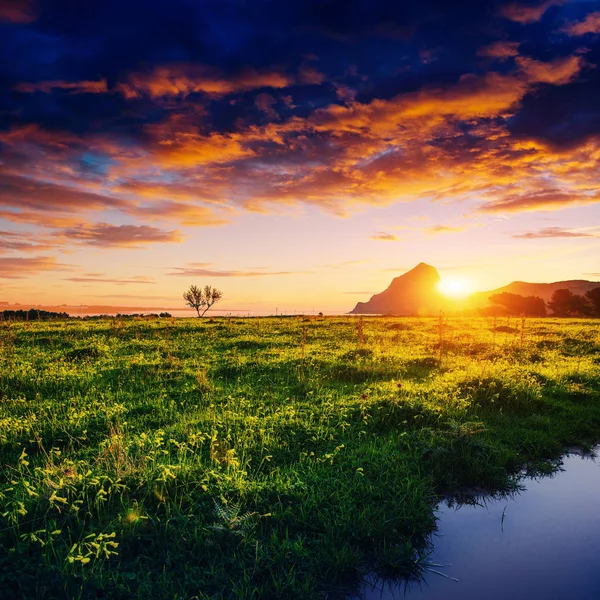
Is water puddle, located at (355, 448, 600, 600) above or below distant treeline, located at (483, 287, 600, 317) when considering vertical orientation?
below

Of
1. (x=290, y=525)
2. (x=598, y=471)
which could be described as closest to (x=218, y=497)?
(x=290, y=525)

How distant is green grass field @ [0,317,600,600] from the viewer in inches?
201

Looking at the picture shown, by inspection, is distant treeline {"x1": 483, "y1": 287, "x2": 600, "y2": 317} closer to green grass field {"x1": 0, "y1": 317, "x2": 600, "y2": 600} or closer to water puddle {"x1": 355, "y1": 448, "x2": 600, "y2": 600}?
green grass field {"x1": 0, "y1": 317, "x2": 600, "y2": 600}

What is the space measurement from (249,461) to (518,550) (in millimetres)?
4252

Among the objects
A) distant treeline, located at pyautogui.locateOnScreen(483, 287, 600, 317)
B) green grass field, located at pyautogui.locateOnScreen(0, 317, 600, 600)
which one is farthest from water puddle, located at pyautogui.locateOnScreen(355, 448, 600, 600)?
distant treeline, located at pyautogui.locateOnScreen(483, 287, 600, 317)

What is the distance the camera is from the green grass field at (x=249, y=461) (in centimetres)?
510

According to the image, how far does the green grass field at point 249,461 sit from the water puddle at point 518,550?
339 millimetres

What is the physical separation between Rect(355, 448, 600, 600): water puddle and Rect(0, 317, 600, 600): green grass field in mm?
339

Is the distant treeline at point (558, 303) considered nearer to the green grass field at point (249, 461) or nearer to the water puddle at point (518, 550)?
the green grass field at point (249, 461)

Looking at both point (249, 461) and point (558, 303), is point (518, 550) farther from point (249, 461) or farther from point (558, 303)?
point (558, 303)

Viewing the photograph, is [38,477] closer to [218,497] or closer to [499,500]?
[218,497]

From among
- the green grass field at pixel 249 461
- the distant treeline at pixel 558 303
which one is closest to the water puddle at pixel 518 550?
the green grass field at pixel 249 461

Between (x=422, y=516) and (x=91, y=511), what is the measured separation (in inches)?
180

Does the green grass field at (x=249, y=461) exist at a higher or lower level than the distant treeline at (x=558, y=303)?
lower
